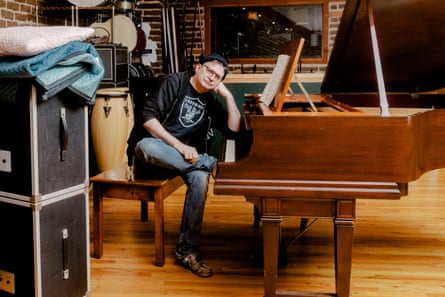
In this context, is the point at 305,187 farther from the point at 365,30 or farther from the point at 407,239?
the point at 407,239

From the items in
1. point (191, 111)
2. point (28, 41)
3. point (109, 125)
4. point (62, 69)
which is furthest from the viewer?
point (109, 125)

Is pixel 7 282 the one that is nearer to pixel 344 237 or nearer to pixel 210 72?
pixel 344 237

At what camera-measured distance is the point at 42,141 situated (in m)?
1.91

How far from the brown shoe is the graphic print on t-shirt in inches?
27.9

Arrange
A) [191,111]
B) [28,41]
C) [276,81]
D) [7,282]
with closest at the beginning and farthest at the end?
[28,41] → [7,282] → [276,81] → [191,111]

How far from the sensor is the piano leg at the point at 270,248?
206cm

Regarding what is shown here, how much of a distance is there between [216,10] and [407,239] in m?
4.10

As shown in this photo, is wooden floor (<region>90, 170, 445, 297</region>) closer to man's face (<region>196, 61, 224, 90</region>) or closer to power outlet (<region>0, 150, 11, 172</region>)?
A: power outlet (<region>0, 150, 11, 172</region>)

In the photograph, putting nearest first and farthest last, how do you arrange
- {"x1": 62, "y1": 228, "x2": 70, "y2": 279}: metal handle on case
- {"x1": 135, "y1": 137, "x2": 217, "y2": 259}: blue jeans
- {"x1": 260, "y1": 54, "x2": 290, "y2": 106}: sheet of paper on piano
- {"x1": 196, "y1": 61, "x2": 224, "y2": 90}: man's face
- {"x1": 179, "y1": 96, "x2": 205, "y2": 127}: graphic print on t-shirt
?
{"x1": 62, "y1": 228, "x2": 70, "y2": 279}: metal handle on case, {"x1": 260, "y1": 54, "x2": 290, "y2": 106}: sheet of paper on piano, {"x1": 135, "y1": 137, "x2": 217, "y2": 259}: blue jeans, {"x1": 196, "y1": 61, "x2": 224, "y2": 90}: man's face, {"x1": 179, "y1": 96, "x2": 205, "y2": 127}: graphic print on t-shirt

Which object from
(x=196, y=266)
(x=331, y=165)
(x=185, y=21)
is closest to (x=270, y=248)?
(x=331, y=165)

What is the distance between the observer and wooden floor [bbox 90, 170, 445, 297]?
250 cm

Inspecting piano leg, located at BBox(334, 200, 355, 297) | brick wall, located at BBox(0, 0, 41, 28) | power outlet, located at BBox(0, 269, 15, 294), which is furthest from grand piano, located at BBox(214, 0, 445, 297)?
brick wall, located at BBox(0, 0, 41, 28)

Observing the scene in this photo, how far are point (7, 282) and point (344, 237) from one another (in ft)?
4.17

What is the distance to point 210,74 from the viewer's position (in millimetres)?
2805
